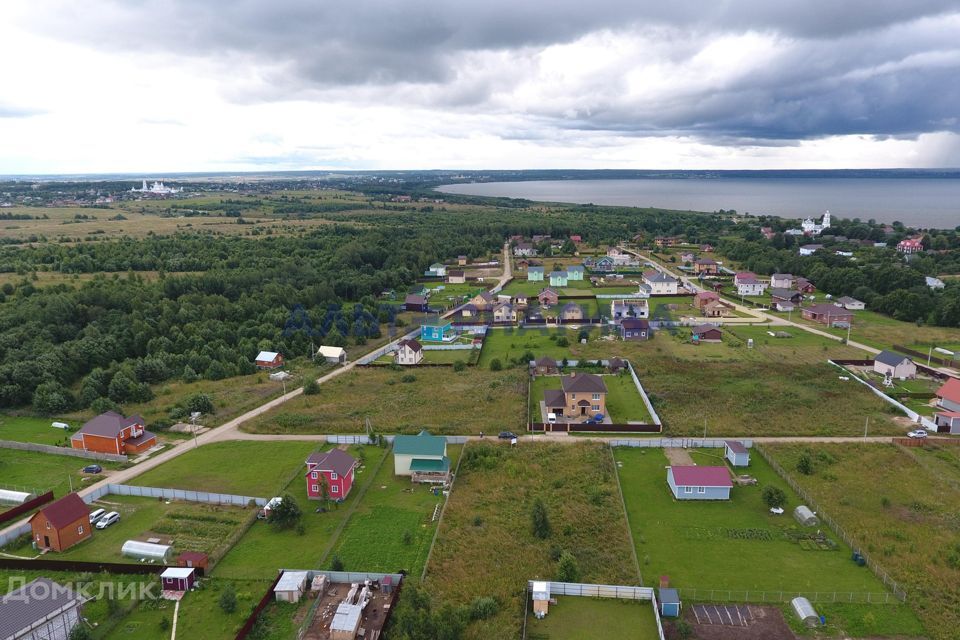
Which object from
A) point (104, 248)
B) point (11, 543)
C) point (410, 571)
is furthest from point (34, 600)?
point (104, 248)

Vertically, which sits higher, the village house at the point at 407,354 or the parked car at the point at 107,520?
the village house at the point at 407,354

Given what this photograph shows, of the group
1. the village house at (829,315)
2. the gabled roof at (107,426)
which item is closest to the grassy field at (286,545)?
the gabled roof at (107,426)

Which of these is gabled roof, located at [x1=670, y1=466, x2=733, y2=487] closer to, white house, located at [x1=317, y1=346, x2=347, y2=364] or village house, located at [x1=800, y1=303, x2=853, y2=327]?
white house, located at [x1=317, y1=346, x2=347, y2=364]

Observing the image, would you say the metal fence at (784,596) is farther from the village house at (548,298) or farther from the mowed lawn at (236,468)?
the village house at (548,298)

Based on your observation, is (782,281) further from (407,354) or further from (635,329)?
(407,354)

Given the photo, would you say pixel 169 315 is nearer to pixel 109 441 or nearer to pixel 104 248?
pixel 109 441

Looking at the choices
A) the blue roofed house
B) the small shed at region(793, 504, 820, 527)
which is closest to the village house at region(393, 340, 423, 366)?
the blue roofed house
